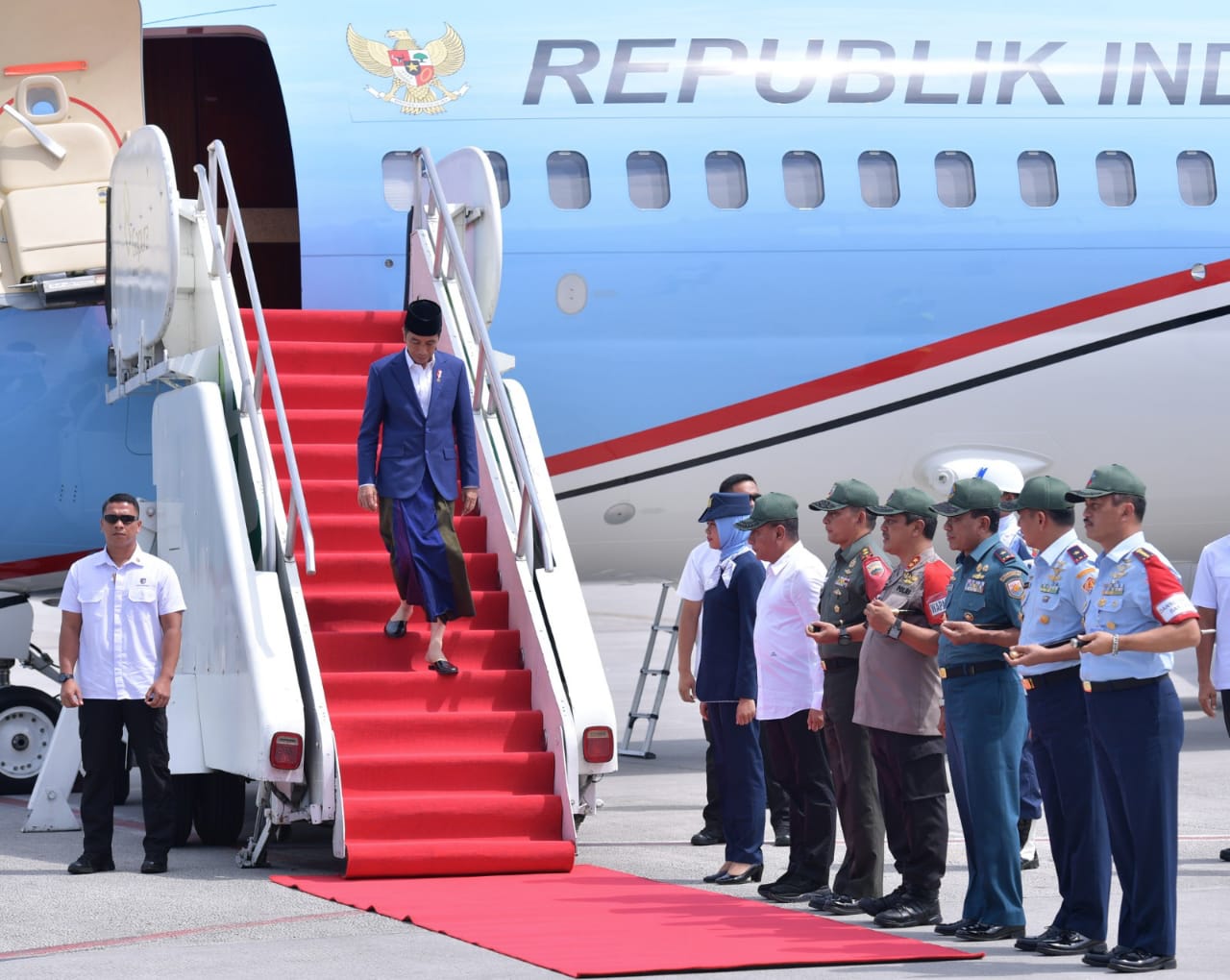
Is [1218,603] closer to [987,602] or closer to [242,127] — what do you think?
[987,602]

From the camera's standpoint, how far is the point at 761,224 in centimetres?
1196

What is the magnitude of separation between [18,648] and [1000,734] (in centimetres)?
646

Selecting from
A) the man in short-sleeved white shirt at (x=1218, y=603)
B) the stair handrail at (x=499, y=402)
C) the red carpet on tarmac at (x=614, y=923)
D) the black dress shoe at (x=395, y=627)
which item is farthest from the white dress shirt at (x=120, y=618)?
the man in short-sleeved white shirt at (x=1218, y=603)

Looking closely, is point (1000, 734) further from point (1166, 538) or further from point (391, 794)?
point (1166, 538)

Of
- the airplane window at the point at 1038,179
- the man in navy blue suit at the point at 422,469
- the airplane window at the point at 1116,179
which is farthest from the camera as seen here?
the airplane window at the point at 1116,179

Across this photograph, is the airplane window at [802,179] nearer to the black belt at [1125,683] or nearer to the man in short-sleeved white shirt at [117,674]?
the man in short-sleeved white shirt at [117,674]

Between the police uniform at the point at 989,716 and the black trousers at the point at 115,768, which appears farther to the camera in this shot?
the black trousers at the point at 115,768

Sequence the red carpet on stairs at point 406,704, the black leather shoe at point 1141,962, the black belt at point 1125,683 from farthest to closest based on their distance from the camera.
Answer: the red carpet on stairs at point 406,704
the black belt at point 1125,683
the black leather shoe at point 1141,962

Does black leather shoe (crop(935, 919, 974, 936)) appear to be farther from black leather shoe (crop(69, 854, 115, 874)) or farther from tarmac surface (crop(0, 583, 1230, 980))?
black leather shoe (crop(69, 854, 115, 874))

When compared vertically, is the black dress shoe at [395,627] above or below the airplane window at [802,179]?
below

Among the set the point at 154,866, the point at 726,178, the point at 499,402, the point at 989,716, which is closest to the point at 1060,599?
the point at 989,716

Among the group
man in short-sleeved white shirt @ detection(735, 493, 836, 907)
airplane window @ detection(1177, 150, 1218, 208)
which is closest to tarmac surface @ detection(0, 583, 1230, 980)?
man in short-sleeved white shirt @ detection(735, 493, 836, 907)

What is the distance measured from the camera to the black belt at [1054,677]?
23.0ft

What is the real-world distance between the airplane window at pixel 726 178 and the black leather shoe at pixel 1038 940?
5969mm
